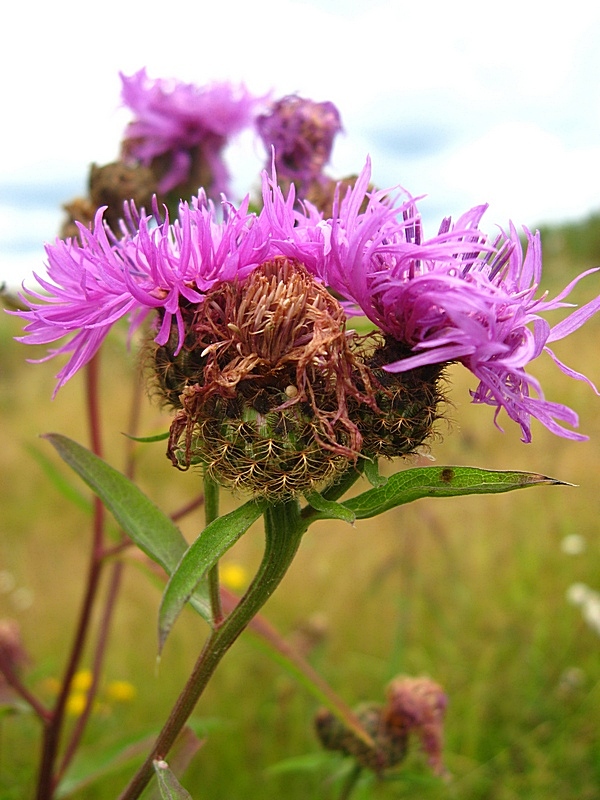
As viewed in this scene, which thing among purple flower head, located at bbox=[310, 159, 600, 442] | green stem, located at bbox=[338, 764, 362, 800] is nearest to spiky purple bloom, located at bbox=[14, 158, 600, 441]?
purple flower head, located at bbox=[310, 159, 600, 442]

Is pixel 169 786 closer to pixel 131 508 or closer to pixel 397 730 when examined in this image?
pixel 131 508

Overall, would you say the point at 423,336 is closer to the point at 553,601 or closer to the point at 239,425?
the point at 239,425

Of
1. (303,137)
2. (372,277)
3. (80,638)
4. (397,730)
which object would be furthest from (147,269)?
(397,730)

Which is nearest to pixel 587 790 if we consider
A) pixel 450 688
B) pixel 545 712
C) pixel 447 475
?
pixel 545 712

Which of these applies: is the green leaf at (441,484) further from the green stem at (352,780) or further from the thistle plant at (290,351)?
the green stem at (352,780)

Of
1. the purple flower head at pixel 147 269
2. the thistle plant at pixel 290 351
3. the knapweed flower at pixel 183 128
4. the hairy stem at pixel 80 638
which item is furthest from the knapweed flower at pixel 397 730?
the knapweed flower at pixel 183 128

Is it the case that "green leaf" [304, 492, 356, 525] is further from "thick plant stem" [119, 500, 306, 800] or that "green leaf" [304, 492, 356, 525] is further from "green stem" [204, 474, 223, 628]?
"green stem" [204, 474, 223, 628]
